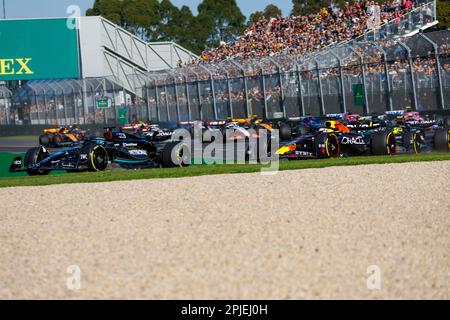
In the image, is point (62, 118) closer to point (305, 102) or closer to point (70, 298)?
point (305, 102)

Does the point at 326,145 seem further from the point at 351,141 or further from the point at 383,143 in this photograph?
the point at 383,143

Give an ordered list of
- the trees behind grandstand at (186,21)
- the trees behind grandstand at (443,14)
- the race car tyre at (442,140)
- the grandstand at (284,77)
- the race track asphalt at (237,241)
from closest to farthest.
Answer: the race track asphalt at (237,241), the race car tyre at (442,140), the grandstand at (284,77), the trees behind grandstand at (443,14), the trees behind grandstand at (186,21)

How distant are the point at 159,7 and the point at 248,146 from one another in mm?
75107

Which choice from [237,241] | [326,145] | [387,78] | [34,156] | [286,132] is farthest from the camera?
[387,78]

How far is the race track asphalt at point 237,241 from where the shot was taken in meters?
6.25

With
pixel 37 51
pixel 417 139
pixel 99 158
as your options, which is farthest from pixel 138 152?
pixel 37 51

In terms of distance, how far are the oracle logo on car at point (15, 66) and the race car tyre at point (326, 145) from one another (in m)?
32.0

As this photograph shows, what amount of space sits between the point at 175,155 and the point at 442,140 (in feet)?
17.6

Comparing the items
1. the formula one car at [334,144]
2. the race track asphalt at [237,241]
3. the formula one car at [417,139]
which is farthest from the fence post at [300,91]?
the race track asphalt at [237,241]

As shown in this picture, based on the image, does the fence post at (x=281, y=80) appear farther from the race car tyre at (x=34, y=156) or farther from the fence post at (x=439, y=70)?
the race car tyre at (x=34, y=156)

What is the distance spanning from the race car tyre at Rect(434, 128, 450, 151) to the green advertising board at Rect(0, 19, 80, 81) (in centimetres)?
3147

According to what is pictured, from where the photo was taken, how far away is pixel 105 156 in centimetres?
1664

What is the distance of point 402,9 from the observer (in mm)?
35188
